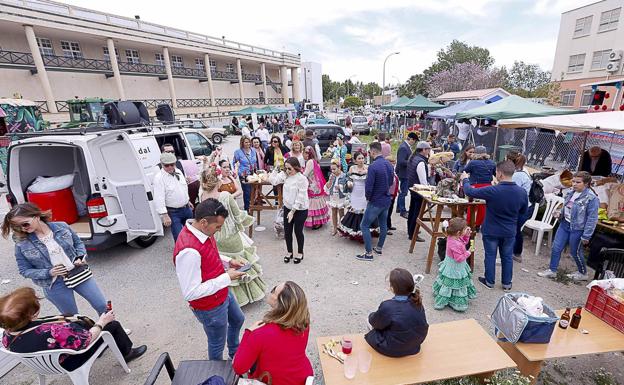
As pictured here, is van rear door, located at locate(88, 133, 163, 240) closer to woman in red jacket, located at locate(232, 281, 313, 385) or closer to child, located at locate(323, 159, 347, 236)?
child, located at locate(323, 159, 347, 236)

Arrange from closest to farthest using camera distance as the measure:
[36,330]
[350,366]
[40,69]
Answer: [36,330] → [350,366] → [40,69]

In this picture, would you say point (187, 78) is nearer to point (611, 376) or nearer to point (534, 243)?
point (534, 243)

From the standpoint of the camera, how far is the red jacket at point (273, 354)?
185 cm

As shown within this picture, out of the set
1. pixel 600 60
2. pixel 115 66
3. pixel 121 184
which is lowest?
pixel 121 184

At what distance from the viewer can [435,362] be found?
2.45m

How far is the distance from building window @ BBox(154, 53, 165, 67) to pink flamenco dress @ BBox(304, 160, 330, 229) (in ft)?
93.7

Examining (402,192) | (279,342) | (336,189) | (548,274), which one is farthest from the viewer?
(402,192)

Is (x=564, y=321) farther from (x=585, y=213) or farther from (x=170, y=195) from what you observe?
(x=170, y=195)

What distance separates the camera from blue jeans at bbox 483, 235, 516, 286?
4023mm

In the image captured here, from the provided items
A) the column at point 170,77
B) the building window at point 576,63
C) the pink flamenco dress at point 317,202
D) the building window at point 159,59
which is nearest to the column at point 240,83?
the building window at point 159,59

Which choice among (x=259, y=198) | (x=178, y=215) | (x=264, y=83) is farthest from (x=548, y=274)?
(x=264, y=83)

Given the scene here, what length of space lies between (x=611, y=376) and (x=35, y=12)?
2792 centimetres

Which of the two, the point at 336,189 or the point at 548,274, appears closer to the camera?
the point at 548,274

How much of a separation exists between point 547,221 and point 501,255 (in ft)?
7.31
